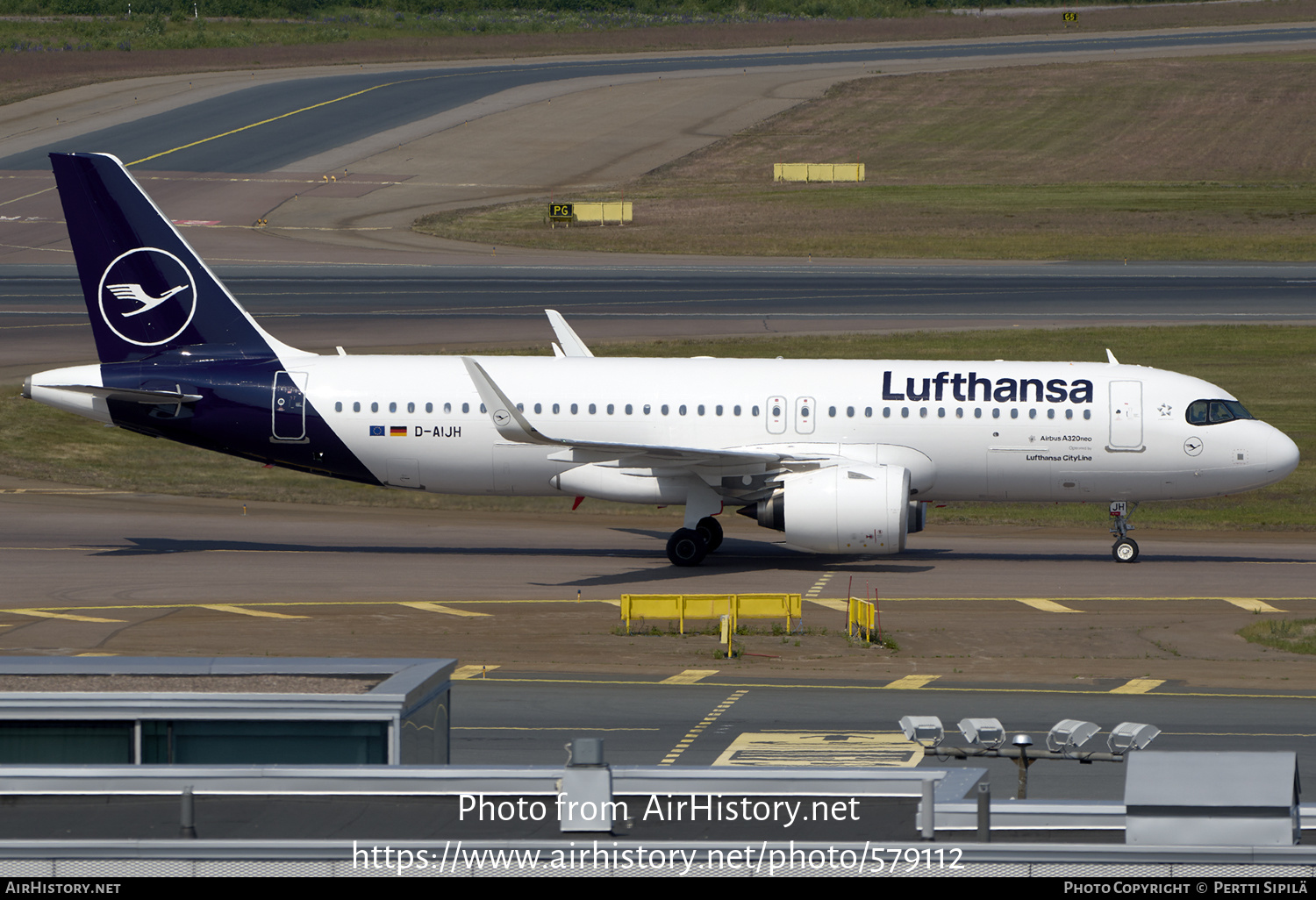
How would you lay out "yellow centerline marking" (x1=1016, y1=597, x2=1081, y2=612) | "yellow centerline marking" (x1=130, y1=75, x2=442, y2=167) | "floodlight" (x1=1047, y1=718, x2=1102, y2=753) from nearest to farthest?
"floodlight" (x1=1047, y1=718, x2=1102, y2=753) < "yellow centerline marking" (x1=1016, y1=597, x2=1081, y2=612) < "yellow centerline marking" (x1=130, y1=75, x2=442, y2=167)

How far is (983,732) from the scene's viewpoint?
12836 mm

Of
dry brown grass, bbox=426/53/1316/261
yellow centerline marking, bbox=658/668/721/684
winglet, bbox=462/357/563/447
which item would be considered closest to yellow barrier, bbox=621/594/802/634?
yellow centerline marking, bbox=658/668/721/684

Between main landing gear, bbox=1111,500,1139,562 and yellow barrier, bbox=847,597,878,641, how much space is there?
1001cm

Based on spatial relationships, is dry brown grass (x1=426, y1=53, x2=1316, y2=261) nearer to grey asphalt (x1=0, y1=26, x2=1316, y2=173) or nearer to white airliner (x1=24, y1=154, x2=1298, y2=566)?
grey asphalt (x1=0, y1=26, x2=1316, y2=173)

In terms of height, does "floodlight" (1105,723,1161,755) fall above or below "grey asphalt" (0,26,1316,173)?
below

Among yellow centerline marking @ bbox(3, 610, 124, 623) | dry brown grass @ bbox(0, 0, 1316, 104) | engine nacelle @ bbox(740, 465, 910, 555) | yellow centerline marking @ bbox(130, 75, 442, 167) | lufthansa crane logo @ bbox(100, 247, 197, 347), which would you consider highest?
dry brown grass @ bbox(0, 0, 1316, 104)

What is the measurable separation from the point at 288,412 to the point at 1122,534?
2080 centimetres

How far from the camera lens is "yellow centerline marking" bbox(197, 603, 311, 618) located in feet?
107

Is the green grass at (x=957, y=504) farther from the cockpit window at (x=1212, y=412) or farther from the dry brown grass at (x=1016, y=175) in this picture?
the dry brown grass at (x=1016, y=175)

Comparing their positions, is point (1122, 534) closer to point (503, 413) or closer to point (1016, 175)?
point (503, 413)

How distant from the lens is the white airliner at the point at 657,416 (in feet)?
125

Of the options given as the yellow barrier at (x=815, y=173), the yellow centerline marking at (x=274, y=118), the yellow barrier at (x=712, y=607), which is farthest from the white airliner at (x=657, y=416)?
the yellow barrier at (x=815, y=173)

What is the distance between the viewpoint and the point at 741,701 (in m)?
26.5

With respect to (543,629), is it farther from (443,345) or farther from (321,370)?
(443,345)
